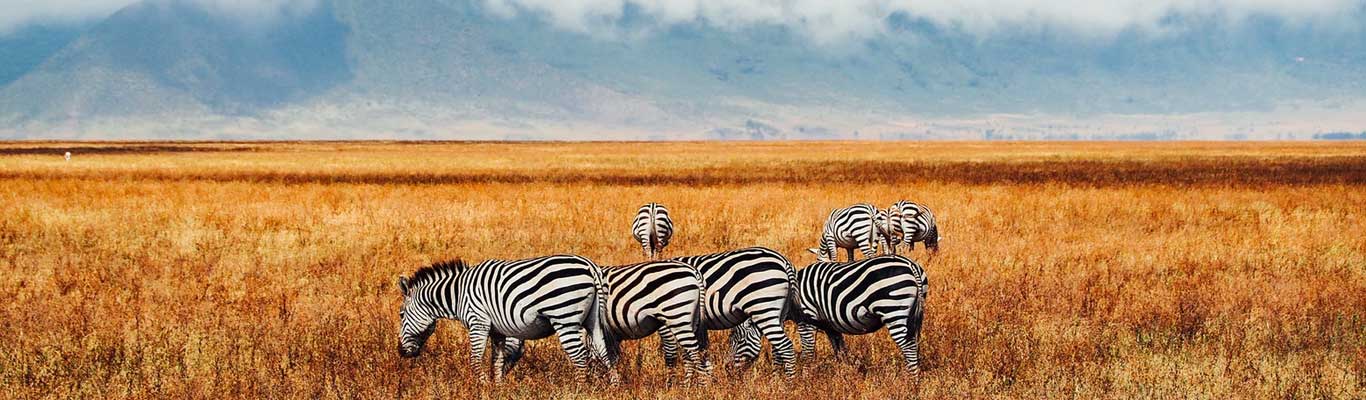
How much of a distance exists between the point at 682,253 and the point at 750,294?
1085 centimetres

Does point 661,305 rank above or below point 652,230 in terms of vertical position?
above

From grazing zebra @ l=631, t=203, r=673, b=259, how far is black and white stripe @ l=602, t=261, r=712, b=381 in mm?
8791

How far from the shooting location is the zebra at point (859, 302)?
860cm

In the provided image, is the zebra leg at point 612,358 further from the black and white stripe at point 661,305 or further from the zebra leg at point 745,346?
the zebra leg at point 745,346

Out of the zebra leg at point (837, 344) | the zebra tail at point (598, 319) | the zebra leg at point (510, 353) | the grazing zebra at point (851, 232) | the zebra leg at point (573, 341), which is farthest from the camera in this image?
the grazing zebra at point (851, 232)

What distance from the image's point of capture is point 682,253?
1933cm

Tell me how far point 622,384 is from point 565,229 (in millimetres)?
13491

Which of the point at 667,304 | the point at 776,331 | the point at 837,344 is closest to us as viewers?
the point at 667,304

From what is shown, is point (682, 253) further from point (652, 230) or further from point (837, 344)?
point (837, 344)

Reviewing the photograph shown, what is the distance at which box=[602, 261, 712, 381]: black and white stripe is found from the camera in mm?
8180

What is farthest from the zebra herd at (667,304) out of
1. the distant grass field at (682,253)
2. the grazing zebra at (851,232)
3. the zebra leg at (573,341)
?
the grazing zebra at (851,232)

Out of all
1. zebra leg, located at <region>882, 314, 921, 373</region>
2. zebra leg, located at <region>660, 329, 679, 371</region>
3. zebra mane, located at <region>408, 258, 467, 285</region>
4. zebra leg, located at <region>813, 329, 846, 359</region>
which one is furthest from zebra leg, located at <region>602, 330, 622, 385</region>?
zebra leg, located at <region>882, 314, 921, 373</region>

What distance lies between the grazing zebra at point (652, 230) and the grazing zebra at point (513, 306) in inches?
334

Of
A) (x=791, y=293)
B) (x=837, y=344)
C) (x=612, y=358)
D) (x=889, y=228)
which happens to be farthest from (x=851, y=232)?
(x=612, y=358)
